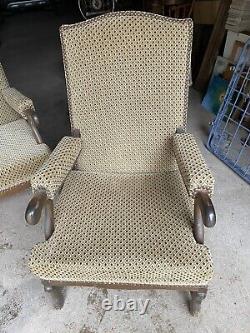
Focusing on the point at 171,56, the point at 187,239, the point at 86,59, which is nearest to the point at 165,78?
the point at 171,56

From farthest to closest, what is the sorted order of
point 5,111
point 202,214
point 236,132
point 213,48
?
point 213,48 < point 236,132 < point 5,111 < point 202,214

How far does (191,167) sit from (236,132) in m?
1.27

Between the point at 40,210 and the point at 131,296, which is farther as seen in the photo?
the point at 131,296

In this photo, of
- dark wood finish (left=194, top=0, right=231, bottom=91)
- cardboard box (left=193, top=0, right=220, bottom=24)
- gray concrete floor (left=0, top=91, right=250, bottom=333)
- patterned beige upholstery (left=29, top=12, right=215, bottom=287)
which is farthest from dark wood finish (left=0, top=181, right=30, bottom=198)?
cardboard box (left=193, top=0, right=220, bottom=24)

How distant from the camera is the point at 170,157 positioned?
4.90ft

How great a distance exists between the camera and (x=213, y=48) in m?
2.92

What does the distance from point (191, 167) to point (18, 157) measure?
99 cm

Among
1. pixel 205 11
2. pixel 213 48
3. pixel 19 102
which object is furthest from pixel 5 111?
pixel 205 11

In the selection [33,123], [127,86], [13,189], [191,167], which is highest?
[127,86]

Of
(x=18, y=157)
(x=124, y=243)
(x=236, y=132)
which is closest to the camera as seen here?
(x=124, y=243)

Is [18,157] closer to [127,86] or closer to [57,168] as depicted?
[57,168]

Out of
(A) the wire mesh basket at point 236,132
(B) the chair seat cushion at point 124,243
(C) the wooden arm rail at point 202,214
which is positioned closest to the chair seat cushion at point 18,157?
(B) the chair seat cushion at point 124,243

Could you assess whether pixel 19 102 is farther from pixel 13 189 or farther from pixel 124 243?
pixel 124 243

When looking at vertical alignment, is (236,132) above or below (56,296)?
above
